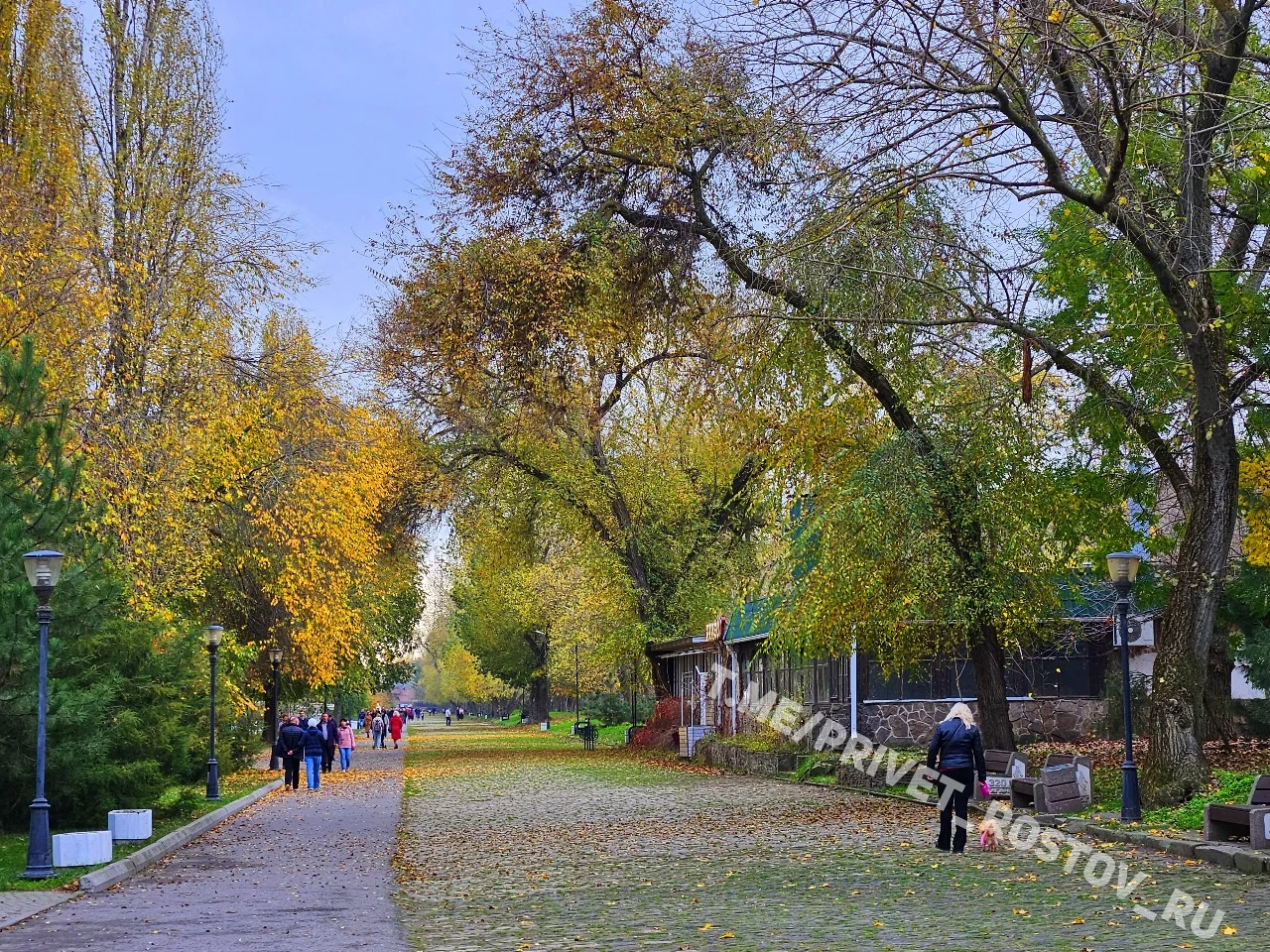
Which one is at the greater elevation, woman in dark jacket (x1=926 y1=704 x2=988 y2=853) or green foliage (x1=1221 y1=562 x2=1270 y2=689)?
green foliage (x1=1221 y1=562 x2=1270 y2=689)

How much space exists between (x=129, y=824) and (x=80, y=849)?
2888 millimetres

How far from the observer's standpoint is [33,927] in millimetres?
12156

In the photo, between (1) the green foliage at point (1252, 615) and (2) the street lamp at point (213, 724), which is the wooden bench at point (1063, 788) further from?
(2) the street lamp at point (213, 724)

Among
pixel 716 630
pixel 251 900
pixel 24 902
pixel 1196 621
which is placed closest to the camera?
pixel 24 902

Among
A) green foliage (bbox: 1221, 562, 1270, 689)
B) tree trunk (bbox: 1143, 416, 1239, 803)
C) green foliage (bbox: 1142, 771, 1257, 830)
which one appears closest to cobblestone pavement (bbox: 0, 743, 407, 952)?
green foliage (bbox: 1142, 771, 1257, 830)

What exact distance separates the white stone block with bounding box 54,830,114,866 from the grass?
4.1 inches

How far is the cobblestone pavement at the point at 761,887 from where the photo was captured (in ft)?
35.3

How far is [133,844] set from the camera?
19.0m

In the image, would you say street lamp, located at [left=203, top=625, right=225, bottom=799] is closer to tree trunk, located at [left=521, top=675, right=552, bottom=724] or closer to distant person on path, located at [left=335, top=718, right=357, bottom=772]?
distant person on path, located at [left=335, top=718, right=357, bottom=772]

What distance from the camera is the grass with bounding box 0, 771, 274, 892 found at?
15.0 metres

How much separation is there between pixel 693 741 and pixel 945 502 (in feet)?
66.5

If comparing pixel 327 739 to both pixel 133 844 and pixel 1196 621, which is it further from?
pixel 1196 621

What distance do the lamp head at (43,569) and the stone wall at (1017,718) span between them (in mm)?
21864

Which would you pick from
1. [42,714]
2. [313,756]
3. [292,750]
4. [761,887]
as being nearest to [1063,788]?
[761,887]
